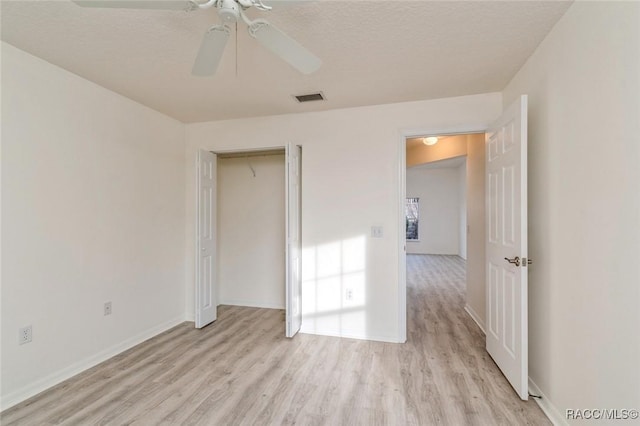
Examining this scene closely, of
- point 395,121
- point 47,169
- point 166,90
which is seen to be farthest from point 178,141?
point 395,121

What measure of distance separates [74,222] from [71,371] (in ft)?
3.92

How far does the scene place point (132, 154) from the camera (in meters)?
3.05

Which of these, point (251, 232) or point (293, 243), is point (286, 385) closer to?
point (293, 243)

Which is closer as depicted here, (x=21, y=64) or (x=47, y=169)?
(x=21, y=64)

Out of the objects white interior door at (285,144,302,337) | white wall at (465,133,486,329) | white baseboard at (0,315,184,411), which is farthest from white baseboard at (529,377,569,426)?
white baseboard at (0,315,184,411)

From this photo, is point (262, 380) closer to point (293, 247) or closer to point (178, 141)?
point (293, 247)

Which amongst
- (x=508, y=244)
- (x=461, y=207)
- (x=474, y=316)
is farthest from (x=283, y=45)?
(x=461, y=207)

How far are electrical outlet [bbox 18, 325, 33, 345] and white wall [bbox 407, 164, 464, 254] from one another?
8769 millimetres

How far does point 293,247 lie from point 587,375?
2.39 meters

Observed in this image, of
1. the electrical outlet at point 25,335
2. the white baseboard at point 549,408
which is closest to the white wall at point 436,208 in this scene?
the white baseboard at point 549,408

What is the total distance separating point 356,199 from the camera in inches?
127

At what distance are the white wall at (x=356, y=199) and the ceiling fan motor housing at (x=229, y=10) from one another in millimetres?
2001

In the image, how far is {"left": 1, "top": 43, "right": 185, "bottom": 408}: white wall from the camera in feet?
6.88

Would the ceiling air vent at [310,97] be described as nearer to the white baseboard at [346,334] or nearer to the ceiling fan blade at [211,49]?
the ceiling fan blade at [211,49]
